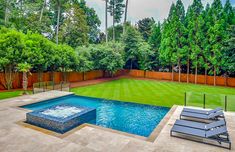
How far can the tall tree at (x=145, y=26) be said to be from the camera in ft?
130

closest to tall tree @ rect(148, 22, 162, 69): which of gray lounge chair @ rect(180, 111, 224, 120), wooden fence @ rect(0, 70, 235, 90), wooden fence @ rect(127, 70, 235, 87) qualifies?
wooden fence @ rect(127, 70, 235, 87)

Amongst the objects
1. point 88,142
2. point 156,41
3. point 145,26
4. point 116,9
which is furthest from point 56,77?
point 145,26

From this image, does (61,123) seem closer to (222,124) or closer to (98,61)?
(222,124)

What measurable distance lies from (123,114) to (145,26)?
109ft

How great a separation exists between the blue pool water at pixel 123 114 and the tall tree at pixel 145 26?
29.3 meters

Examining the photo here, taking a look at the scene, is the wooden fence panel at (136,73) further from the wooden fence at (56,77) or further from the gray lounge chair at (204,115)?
the gray lounge chair at (204,115)

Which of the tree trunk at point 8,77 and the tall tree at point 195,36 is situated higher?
the tall tree at point 195,36

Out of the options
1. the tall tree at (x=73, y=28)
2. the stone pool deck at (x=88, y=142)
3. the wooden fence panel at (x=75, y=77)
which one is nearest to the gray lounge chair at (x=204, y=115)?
the stone pool deck at (x=88, y=142)

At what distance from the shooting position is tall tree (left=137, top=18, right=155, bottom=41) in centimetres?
3950

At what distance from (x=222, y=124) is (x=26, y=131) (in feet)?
25.2

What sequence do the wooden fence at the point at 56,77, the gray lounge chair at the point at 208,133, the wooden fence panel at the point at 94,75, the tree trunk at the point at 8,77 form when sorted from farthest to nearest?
1. the wooden fence panel at the point at 94,75
2. the wooden fence at the point at 56,77
3. the tree trunk at the point at 8,77
4. the gray lounge chair at the point at 208,133

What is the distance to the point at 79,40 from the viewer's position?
3053cm

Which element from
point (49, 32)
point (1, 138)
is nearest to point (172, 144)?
point (1, 138)

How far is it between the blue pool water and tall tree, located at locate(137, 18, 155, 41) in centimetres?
2928
